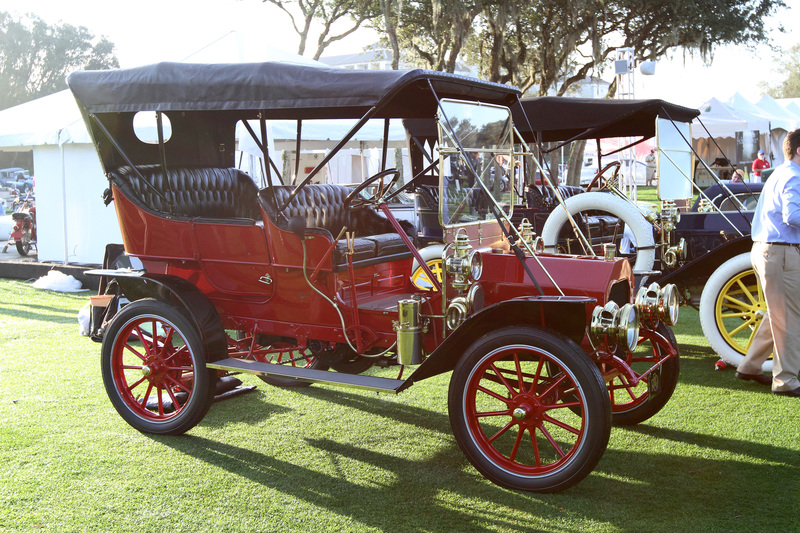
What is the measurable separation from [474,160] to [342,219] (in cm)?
165

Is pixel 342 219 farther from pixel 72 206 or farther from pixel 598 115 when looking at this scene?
pixel 72 206

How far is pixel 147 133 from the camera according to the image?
32.2 ft

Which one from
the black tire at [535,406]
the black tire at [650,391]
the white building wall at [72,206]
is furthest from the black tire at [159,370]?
the white building wall at [72,206]

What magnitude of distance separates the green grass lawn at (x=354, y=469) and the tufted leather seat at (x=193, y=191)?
4.29 feet

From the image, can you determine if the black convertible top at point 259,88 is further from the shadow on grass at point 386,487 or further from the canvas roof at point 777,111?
the canvas roof at point 777,111

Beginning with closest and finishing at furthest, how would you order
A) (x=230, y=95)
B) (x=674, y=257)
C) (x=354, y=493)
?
(x=354, y=493), (x=230, y=95), (x=674, y=257)

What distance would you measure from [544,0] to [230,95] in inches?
634

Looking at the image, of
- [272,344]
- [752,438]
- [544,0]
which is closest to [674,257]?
[752,438]

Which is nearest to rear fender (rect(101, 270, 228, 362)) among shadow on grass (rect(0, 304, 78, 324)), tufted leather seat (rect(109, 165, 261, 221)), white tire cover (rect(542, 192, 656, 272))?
tufted leather seat (rect(109, 165, 261, 221))

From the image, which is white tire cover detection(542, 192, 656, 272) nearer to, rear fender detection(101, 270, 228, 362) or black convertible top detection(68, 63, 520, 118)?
black convertible top detection(68, 63, 520, 118)

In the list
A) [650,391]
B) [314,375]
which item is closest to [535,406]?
[650,391]

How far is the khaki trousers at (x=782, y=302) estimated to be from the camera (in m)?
4.54

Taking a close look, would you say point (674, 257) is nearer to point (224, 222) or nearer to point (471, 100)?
point (471, 100)

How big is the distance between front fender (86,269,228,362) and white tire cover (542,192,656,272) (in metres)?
3.21
